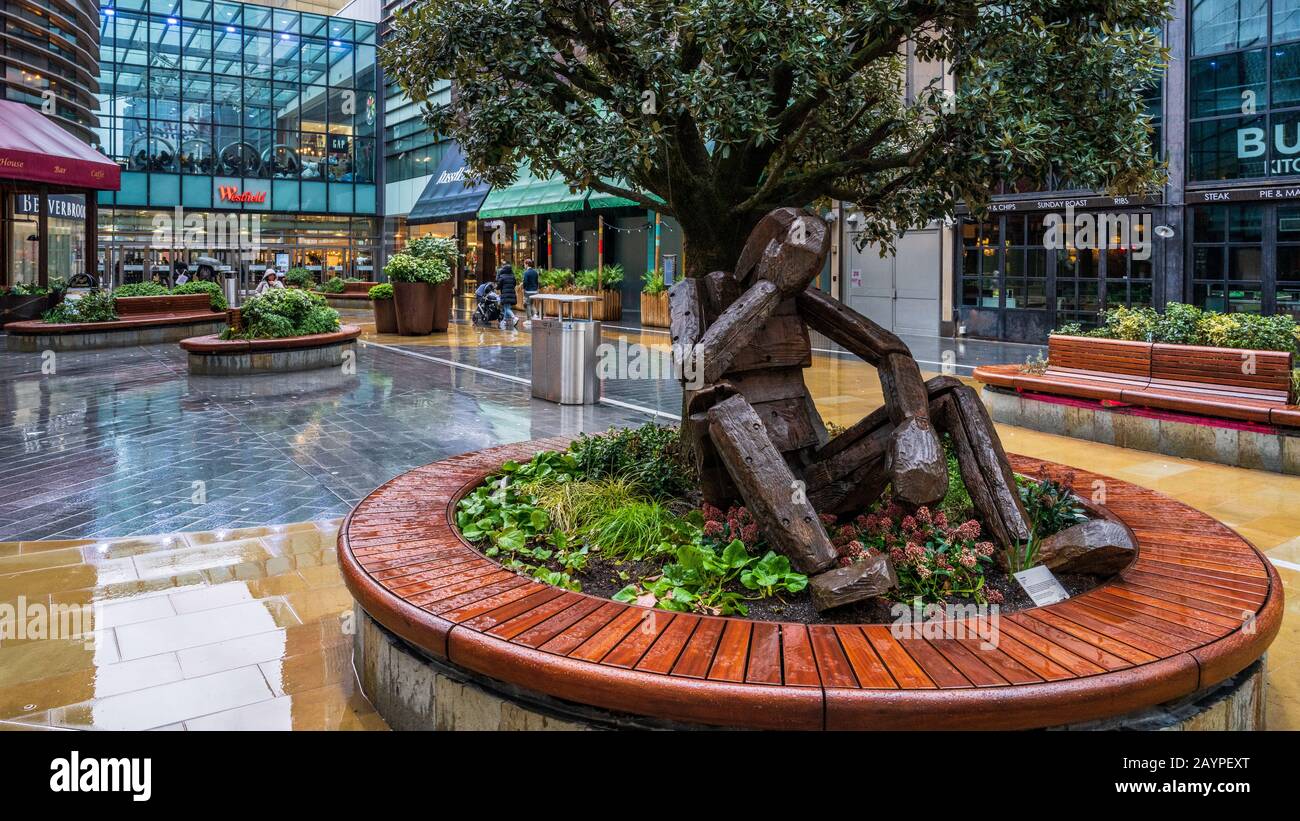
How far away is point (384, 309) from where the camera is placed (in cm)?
2264

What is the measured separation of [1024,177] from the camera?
14.4 ft

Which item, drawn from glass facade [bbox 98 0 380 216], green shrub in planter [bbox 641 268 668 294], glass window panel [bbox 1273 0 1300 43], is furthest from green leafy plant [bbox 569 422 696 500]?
glass facade [bbox 98 0 380 216]

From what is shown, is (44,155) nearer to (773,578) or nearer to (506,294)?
(506,294)

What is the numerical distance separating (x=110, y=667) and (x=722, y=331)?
301 cm

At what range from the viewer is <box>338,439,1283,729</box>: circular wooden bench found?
2.66 m

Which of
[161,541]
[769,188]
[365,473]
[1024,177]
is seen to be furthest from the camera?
[365,473]

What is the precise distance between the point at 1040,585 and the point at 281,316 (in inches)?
549

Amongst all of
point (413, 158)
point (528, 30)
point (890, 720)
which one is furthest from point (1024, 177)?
point (413, 158)

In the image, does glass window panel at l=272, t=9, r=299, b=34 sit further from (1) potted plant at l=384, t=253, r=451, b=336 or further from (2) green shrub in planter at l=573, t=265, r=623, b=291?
(1) potted plant at l=384, t=253, r=451, b=336

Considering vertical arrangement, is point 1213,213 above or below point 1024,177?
above

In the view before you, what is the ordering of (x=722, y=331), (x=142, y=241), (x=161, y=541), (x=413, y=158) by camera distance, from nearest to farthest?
1. (x=722, y=331)
2. (x=161, y=541)
3. (x=142, y=241)
4. (x=413, y=158)

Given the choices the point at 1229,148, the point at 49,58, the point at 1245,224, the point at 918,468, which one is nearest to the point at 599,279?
the point at 49,58

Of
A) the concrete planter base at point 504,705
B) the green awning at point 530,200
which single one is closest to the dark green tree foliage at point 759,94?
the concrete planter base at point 504,705
